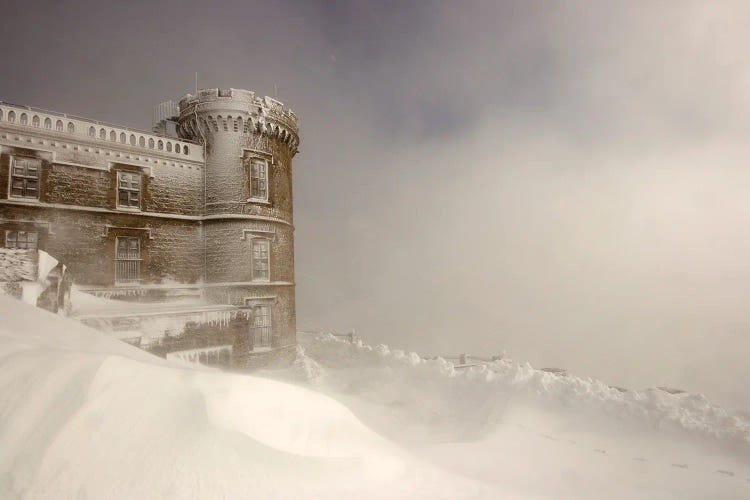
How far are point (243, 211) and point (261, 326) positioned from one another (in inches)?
194

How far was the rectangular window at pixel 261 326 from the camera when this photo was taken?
15672 millimetres

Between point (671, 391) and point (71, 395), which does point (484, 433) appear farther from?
point (71, 395)

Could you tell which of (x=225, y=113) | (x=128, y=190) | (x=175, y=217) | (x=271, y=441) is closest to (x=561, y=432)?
(x=271, y=441)

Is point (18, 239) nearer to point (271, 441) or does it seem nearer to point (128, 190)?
point (128, 190)

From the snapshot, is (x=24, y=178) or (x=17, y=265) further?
(x=24, y=178)

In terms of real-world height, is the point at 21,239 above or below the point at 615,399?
above

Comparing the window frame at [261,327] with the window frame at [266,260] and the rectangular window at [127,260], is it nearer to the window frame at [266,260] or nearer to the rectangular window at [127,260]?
the window frame at [266,260]

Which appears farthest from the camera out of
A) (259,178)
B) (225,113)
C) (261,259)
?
(259,178)

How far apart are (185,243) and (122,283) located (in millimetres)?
2672

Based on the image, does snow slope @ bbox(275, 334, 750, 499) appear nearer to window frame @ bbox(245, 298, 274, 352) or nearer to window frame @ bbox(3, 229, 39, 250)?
window frame @ bbox(245, 298, 274, 352)

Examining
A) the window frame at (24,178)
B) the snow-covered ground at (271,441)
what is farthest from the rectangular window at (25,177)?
the snow-covered ground at (271,441)

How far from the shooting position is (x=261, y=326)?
15977 millimetres

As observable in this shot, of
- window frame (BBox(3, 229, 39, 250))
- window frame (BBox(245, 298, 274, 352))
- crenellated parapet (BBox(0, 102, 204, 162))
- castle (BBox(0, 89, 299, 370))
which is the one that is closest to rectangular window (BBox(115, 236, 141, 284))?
castle (BBox(0, 89, 299, 370))

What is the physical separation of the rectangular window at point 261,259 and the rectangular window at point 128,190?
15.3 feet
